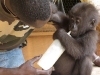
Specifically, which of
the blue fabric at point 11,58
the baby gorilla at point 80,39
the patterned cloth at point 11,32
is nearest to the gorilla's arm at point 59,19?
the baby gorilla at point 80,39

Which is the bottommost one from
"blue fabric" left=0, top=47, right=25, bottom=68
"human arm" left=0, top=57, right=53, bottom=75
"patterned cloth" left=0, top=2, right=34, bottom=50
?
"blue fabric" left=0, top=47, right=25, bottom=68

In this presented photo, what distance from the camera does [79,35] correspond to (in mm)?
1146

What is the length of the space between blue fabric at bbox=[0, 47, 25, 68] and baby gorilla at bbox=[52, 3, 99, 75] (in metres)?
0.21

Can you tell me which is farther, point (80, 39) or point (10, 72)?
point (80, 39)

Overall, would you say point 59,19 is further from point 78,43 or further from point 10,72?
point 10,72

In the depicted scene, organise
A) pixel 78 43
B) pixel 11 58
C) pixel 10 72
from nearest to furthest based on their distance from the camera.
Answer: pixel 10 72 < pixel 78 43 < pixel 11 58

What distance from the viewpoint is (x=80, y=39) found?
3.69ft

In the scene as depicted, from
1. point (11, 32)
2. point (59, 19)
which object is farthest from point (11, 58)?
point (59, 19)

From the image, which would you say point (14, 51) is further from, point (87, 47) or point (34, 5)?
point (34, 5)

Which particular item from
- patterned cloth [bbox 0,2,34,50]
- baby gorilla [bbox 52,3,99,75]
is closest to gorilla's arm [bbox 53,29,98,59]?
baby gorilla [bbox 52,3,99,75]

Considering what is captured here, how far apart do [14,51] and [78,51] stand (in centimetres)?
33

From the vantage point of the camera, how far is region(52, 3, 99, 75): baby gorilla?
1.10 metres

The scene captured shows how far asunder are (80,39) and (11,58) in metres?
0.35

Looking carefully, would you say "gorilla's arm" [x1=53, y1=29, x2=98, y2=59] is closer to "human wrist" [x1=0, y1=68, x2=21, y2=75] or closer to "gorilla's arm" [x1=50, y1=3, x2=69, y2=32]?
"gorilla's arm" [x1=50, y1=3, x2=69, y2=32]
